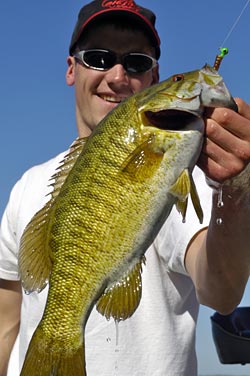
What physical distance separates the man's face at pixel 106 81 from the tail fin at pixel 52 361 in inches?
95.2

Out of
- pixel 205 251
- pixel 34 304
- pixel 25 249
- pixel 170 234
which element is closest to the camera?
pixel 25 249

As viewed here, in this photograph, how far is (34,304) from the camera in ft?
14.8

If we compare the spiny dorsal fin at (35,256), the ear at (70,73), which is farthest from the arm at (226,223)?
the ear at (70,73)

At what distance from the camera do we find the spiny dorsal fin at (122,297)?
9.43 ft

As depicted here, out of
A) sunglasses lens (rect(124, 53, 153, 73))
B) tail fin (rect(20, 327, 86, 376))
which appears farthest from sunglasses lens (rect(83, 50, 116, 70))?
tail fin (rect(20, 327, 86, 376))

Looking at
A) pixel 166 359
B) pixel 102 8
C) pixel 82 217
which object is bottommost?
pixel 166 359

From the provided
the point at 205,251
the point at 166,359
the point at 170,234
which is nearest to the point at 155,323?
the point at 166,359

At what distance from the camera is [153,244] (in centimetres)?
422

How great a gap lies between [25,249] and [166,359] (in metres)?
1.51

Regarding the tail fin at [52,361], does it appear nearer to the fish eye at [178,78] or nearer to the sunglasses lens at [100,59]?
the fish eye at [178,78]

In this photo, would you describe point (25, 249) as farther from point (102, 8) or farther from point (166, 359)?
point (102, 8)

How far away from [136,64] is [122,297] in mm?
2449

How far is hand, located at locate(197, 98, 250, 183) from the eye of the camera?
283cm

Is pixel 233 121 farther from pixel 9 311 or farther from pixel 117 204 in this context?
pixel 9 311
